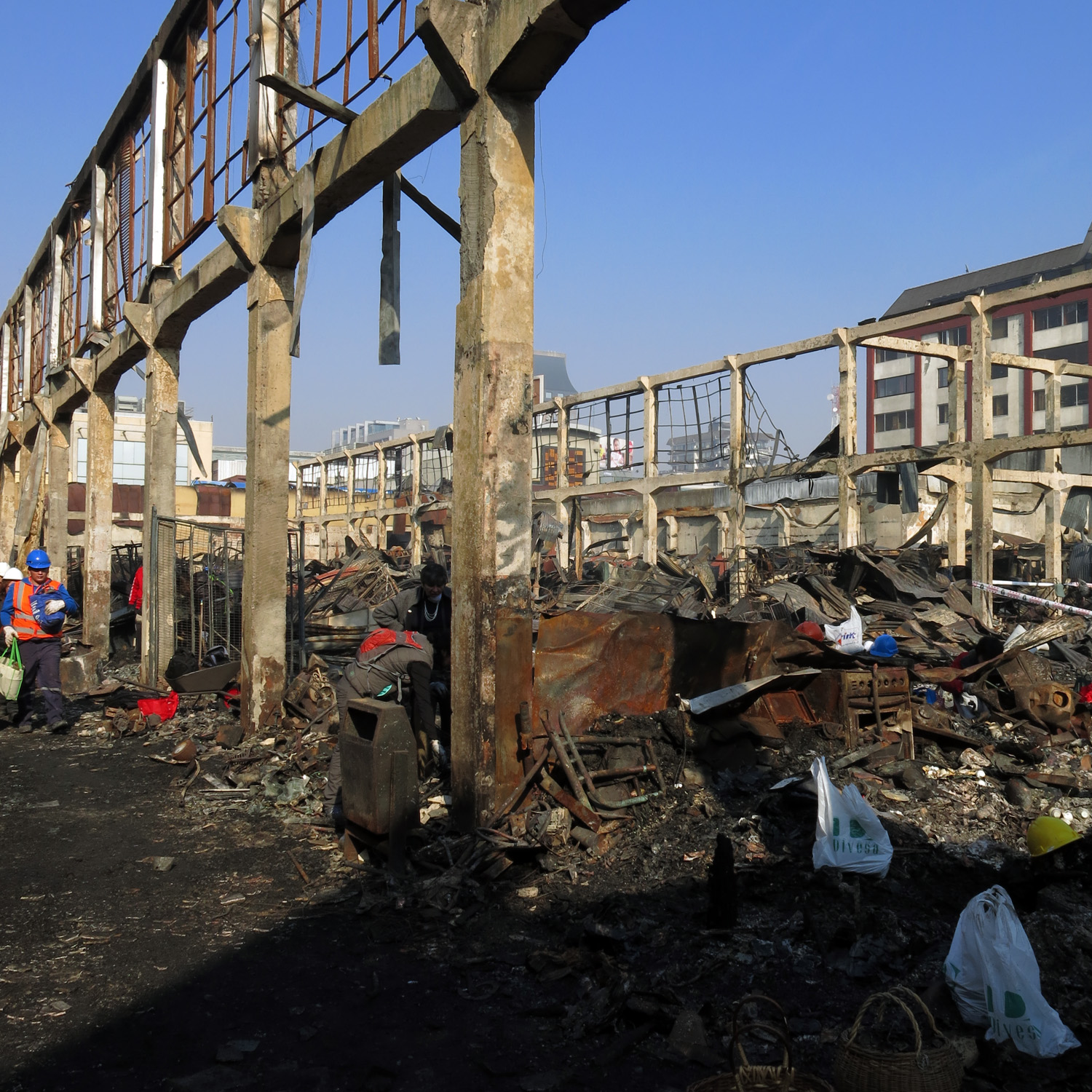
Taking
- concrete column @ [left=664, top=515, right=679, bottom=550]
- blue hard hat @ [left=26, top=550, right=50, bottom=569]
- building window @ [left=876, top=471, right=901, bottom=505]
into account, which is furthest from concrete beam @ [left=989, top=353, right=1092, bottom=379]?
blue hard hat @ [left=26, top=550, right=50, bottom=569]

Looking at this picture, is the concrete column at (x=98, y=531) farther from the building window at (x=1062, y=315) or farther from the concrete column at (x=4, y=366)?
the building window at (x=1062, y=315)

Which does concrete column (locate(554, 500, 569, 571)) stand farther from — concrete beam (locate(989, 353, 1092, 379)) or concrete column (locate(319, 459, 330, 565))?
concrete column (locate(319, 459, 330, 565))

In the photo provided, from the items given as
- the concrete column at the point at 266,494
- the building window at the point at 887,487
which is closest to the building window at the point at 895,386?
the building window at the point at 887,487

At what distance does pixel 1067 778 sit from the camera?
6.61 m

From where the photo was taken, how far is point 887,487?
66.9 ft

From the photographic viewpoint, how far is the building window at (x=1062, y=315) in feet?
184

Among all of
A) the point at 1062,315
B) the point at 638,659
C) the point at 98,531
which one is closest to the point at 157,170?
the point at 98,531

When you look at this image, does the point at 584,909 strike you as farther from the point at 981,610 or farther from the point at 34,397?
the point at 34,397

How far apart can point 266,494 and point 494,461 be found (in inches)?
170

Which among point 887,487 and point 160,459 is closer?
point 160,459

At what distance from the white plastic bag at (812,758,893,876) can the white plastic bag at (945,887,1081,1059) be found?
3.86ft

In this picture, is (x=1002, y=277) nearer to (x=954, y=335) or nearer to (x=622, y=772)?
(x=954, y=335)

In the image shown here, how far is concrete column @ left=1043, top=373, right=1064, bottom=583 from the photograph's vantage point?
2241 centimetres

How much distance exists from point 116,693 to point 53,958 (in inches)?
339
